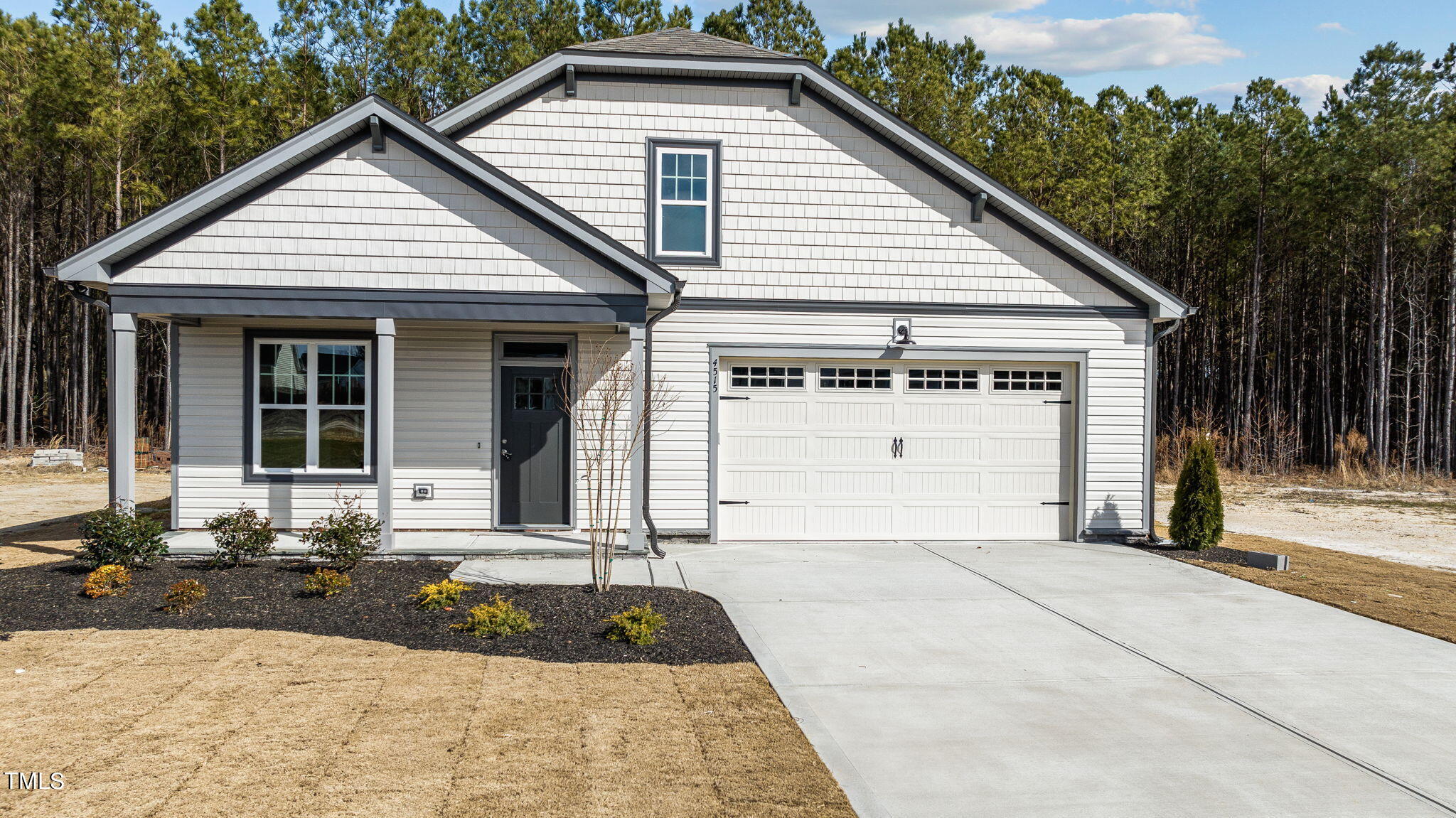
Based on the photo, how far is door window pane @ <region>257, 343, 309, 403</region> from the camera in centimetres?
1159

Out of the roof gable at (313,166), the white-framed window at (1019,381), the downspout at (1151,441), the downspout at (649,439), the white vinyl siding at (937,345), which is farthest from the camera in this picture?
the white-framed window at (1019,381)

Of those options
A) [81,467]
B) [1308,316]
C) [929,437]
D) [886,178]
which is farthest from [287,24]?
[1308,316]

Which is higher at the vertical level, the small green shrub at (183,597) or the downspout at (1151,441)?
the downspout at (1151,441)

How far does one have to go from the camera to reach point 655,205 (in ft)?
40.1

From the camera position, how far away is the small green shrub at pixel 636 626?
276 inches

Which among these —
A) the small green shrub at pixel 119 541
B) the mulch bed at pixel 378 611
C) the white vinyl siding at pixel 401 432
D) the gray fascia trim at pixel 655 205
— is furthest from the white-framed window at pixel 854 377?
the small green shrub at pixel 119 541

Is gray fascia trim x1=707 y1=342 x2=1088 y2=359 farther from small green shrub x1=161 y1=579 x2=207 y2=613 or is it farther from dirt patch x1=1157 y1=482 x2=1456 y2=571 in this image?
small green shrub x1=161 y1=579 x2=207 y2=613

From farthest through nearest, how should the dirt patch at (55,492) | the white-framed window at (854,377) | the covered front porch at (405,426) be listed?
the dirt patch at (55,492) < the white-framed window at (854,377) < the covered front porch at (405,426)

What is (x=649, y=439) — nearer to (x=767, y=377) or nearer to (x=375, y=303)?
(x=767, y=377)

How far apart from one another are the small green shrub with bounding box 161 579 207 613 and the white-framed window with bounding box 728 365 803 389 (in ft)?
21.5

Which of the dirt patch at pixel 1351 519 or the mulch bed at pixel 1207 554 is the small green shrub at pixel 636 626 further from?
the dirt patch at pixel 1351 519

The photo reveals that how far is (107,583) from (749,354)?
7241 mm

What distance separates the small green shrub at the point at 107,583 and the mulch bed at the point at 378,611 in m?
0.08

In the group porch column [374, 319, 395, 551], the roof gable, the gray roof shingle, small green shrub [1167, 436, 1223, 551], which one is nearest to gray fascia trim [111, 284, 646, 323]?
porch column [374, 319, 395, 551]
